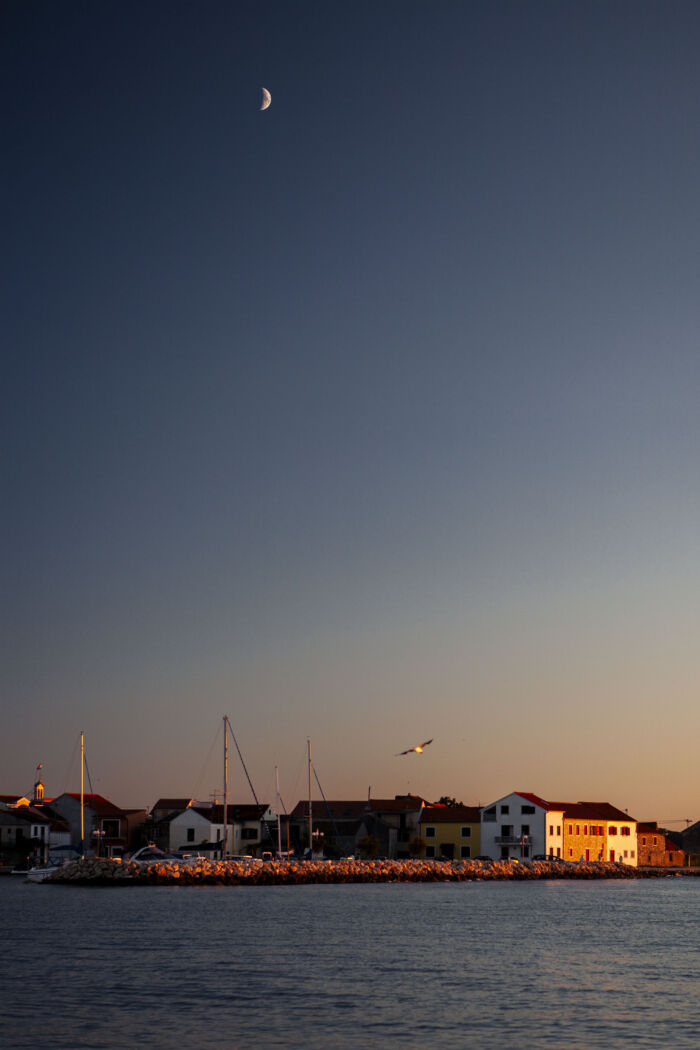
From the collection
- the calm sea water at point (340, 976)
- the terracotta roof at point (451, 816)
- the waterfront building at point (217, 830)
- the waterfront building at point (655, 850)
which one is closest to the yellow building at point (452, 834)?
the terracotta roof at point (451, 816)

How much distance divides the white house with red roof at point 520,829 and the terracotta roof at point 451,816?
3.94ft

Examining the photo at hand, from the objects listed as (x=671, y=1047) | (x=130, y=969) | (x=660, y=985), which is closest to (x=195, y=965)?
(x=130, y=969)

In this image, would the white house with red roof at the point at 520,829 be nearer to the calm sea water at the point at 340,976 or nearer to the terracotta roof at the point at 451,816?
the terracotta roof at the point at 451,816

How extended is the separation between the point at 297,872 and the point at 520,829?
26.9 metres

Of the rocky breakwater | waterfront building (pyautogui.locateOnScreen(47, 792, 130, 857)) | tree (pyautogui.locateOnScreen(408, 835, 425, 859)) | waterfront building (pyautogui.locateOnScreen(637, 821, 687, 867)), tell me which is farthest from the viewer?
waterfront building (pyautogui.locateOnScreen(637, 821, 687, 867))

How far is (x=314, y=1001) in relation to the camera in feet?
77.9

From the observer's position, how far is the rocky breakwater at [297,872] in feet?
219

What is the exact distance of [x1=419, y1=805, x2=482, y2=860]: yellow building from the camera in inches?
3695

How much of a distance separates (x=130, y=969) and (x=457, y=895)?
37.2 metres

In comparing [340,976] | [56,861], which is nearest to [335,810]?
[56,861]

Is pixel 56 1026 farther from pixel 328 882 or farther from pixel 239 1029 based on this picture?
pixel 328 882

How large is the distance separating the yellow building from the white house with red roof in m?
0.84

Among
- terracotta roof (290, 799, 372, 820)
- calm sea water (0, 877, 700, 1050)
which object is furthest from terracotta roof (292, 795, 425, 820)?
calm sea water (0, 877, 700, 1050)

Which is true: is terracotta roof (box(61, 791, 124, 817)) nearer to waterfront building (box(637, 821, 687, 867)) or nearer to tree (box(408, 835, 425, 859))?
tree (box(408, 835, 425, 859))
